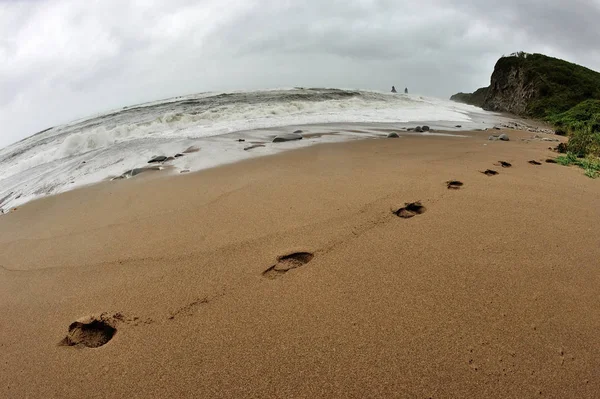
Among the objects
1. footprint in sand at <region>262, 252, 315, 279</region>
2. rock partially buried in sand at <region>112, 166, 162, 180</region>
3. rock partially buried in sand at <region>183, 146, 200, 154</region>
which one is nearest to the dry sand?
footprint in sand at <region>262, 252, 315, 279</region>

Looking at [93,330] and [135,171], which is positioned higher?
[135,171]

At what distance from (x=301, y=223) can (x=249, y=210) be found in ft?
2.30

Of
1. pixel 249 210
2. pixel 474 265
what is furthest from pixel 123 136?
pixel 474 265

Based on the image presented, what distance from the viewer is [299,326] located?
1808 mm

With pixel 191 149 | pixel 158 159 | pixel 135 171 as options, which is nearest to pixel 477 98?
pixel 191 149

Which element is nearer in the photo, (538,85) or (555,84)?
(555,84)

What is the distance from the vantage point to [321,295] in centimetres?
203

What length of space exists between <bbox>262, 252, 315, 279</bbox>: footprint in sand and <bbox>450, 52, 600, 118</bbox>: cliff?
63.2ft

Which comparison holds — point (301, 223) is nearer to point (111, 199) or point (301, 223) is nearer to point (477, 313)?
point (477, 313)

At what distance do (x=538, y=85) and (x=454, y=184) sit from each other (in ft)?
69.7

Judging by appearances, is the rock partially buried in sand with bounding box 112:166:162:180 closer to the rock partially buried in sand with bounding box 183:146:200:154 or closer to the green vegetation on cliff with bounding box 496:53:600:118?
the rock partially buried in sand with bounding box 183:146:200:154

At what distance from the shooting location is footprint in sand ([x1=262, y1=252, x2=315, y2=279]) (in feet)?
7.67

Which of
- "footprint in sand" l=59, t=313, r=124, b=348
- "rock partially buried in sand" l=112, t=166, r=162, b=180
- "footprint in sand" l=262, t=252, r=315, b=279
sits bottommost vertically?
"footprint in sand" l=59, t=313, r=124, b=348

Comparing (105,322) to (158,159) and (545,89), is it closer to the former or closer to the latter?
(158,159)
